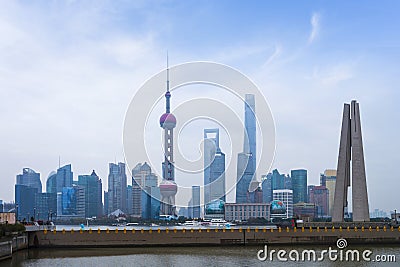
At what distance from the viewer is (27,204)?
14975cm

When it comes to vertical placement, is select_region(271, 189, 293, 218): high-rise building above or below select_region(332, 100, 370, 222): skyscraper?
below

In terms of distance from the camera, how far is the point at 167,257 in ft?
125

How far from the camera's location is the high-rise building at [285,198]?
492 ft

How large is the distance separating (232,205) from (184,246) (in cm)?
10447

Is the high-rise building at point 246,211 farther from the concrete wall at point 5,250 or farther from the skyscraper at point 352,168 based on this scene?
the concrete wall at point 5,250

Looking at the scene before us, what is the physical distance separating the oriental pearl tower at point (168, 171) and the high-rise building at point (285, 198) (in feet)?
96.7

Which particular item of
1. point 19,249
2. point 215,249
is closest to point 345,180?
point 215,249

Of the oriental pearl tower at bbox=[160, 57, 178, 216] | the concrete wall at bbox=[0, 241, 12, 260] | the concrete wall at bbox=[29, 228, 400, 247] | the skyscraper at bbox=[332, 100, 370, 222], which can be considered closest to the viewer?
the concrete wall at bbox=[0, 241, 12, 260]

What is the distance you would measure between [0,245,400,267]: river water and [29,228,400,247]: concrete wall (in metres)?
1.39

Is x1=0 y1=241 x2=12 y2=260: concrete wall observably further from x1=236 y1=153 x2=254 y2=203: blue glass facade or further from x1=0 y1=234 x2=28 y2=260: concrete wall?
x1=236 y1=153 x2=254 y2=203: blue glass facade

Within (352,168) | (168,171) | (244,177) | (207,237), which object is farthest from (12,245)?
(168,171)

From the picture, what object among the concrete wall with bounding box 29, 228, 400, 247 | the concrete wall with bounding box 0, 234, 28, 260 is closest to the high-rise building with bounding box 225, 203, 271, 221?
the concrete wall with bounding box 29, 228, 400, 247

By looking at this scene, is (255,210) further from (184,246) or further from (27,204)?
(184,246)

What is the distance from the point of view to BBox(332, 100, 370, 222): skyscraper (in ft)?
174
